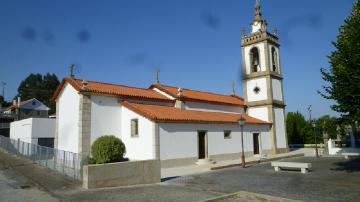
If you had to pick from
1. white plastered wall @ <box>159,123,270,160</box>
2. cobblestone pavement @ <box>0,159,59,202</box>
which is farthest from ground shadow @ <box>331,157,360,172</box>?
cobblestone pavement @ <box>0,159,59,202</box>

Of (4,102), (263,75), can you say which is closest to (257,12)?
(263,75)

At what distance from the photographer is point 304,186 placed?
12.4 m

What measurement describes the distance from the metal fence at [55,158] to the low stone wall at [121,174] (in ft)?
7.77

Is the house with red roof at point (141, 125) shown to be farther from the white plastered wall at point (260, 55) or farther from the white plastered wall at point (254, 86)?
the white plastered wall at point (260, 55)

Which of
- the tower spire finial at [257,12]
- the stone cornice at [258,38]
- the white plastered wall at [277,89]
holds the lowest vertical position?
the white plastered wall at [277,89]

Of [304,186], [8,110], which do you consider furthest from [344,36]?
[8,110]

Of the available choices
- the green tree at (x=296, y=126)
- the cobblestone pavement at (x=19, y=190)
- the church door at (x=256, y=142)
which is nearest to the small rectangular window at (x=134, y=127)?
the cobblestone pavement at (x=19, y=190)

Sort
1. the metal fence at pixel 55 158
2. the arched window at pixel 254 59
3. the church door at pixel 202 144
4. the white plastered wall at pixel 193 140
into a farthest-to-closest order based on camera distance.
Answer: the arched window at pixel 254 59
the church door at pixel 202 144
the white plastered wall at pixel 193 140
the metal fence at pixel 55 158

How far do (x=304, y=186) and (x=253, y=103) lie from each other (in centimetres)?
2041

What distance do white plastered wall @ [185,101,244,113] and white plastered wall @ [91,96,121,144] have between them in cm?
697

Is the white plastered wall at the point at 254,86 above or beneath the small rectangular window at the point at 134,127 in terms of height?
above

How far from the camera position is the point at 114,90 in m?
23.0

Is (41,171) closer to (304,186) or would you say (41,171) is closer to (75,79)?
(75,79)

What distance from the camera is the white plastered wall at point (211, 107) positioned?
26700 millimetres
